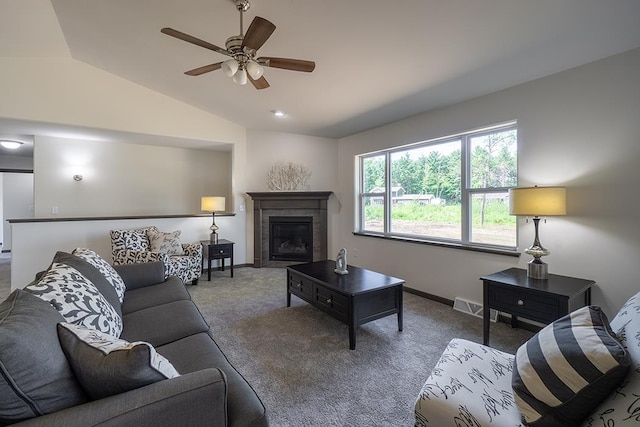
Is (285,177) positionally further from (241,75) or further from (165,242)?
(241,75)

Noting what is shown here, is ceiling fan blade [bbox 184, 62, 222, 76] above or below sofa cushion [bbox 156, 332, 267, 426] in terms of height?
above

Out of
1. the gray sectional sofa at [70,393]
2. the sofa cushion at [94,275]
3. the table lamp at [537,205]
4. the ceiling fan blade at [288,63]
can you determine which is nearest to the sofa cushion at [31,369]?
the gray sectional sofa at [70,393]

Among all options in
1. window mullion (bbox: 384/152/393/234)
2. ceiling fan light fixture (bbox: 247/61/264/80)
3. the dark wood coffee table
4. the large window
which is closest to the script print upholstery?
the dark wood coffee table

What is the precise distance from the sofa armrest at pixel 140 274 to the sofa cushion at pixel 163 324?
626 millimetres

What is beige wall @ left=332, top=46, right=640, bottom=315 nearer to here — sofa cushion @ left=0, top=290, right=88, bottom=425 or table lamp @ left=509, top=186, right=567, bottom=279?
table lamp @ left=509, top=186, right=567, bottom=279

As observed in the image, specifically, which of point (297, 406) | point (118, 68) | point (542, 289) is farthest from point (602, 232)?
point (118, 68)

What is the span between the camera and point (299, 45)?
269cm

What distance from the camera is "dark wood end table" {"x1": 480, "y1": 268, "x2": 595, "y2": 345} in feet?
6.72

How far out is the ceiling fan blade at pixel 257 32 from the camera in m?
1.83

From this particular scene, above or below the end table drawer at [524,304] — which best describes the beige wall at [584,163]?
above

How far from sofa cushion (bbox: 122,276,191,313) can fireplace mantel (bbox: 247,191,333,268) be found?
2671 mm

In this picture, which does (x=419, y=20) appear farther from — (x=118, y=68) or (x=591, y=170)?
(x=118, y=68)

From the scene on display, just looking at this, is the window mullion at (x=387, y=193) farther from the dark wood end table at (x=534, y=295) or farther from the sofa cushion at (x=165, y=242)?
the sofa cushion at (x=165, y=242)

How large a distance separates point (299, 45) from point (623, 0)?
2292 millimetres
